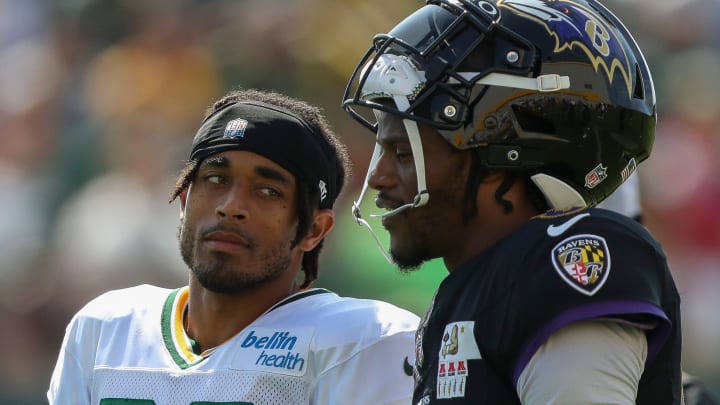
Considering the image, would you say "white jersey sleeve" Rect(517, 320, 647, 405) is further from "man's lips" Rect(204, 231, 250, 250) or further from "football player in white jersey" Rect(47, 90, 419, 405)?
"man's lips" Rect(204, 231, 250, 250)

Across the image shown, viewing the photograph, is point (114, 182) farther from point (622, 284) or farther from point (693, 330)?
point (622, 284)

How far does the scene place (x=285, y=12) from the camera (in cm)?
623

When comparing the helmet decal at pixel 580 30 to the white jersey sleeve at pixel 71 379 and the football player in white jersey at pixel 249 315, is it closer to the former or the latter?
the football player in white jersey at pixel 249 315

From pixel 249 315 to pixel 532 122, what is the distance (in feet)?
3.58

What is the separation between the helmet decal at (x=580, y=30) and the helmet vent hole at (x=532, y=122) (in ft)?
0.39

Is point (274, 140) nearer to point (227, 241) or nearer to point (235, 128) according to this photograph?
point (235, 128)

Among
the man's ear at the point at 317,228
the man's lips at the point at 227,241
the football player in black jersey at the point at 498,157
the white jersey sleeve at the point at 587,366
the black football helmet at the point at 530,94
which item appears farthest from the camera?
the man's ear at the point at 317,228

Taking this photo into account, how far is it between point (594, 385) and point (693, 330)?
3.47m

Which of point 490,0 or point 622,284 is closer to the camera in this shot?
point 622,284

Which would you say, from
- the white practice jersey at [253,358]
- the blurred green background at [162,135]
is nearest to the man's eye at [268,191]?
the white practice jersey at [253,358]

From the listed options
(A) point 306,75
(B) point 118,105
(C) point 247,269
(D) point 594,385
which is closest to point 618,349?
(D) point 594,385

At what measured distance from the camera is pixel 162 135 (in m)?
6.01

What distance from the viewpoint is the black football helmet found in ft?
6.14

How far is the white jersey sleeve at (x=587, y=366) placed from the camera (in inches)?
59.4
